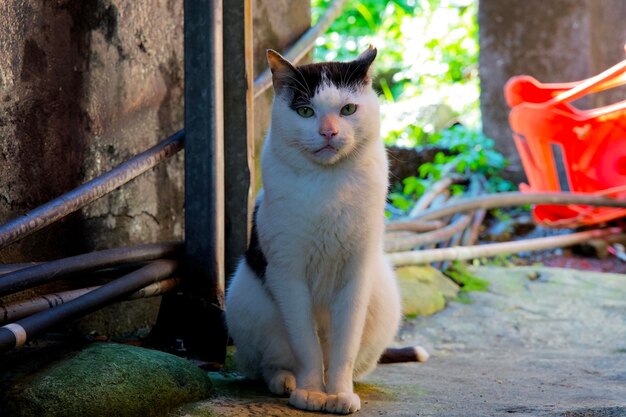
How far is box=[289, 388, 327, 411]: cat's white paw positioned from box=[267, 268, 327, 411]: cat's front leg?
6 cm

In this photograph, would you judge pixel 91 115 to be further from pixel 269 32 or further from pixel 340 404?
pixel 340 404

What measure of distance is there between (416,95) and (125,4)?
6238 millimetres

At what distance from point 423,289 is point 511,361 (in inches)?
32.2

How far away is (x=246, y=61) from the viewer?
2.75 metres

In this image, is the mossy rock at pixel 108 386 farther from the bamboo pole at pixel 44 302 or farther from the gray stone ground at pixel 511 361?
the bamboo pole at pixel 44 302

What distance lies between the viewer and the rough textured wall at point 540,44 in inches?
231

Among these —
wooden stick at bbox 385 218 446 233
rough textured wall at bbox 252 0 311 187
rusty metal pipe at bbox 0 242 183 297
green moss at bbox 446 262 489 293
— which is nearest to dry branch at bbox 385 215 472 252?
wooden stick at bbox 385 218 446 233

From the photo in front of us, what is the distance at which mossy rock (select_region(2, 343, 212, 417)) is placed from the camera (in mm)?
1750

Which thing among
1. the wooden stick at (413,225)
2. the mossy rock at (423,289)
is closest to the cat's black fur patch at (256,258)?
the mossy rock at (423,289)

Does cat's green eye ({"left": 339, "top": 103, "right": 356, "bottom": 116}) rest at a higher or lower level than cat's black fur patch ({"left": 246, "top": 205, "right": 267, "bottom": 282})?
higher

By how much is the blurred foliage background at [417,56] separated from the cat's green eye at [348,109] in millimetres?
4861

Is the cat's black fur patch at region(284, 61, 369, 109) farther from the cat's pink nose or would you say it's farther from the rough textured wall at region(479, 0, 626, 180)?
the rough textured wall at region(479, 0, 626, 180)

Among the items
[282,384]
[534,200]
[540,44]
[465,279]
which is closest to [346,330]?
[282,384]

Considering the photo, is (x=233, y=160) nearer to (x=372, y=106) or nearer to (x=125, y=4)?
(x=125, y=4)
